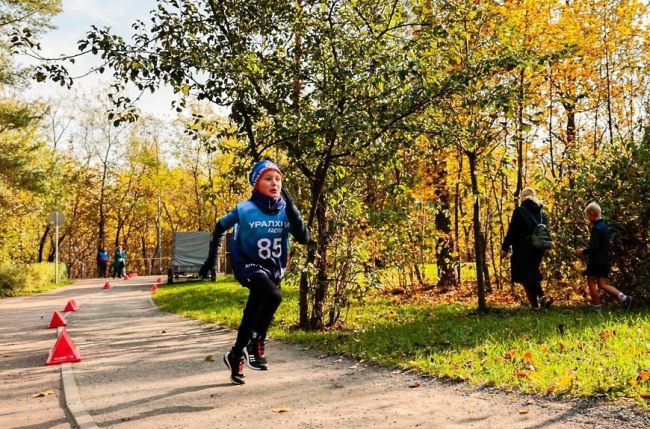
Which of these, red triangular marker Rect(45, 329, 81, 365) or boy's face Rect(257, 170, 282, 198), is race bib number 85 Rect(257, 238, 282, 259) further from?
red triangular marker Rect(45, 329, 81, 365)

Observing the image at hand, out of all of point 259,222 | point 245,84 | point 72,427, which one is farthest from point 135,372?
point 245,84

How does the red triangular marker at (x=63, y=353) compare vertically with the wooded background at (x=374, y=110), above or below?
below

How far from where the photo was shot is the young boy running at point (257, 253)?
552 centimetres

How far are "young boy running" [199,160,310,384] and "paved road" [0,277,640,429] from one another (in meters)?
0.41

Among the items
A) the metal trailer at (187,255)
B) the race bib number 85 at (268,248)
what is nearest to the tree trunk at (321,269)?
the race bib number 85 at (268,248)

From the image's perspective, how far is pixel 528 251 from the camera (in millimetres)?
9977

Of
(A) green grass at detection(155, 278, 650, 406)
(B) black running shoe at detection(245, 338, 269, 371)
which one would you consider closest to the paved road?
(B) black running shoe at detection(245, 338, 269, 371)

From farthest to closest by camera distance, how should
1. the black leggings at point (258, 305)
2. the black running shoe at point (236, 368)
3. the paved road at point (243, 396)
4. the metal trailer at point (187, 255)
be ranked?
the metal trailer at point (187, 255) < the black running shoe at point (236, 368) < the black leggings at point (258, 305) < the paved road at point (243, 396)

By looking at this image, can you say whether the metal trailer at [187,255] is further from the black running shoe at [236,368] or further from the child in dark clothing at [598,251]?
the black running shoe at [236,368]

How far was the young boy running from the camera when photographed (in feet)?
18.1

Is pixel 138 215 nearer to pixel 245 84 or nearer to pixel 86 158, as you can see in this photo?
pixel 86 158

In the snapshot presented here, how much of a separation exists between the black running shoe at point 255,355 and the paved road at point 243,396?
0.18 metres

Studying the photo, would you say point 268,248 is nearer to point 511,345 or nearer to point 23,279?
point 511,345

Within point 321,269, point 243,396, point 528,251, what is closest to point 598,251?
point 528,251
